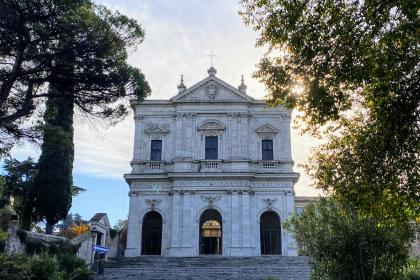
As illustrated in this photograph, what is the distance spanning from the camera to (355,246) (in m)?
11.9

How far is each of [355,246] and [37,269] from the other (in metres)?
9.68

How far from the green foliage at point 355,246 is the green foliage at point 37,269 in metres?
8.31

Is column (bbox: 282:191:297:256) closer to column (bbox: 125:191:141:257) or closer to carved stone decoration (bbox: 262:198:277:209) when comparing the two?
carved stone decoration (bbox: 262:198:277:209)

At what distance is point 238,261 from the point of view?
24.5 m

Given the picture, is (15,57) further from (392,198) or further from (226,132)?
(226,132)

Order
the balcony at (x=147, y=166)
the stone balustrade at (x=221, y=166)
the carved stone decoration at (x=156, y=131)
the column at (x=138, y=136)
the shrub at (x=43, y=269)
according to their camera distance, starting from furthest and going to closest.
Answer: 1. the carved stone decoration at (x=156, y=131)
2. the column at (x=138, y=136)
3. the balcony at (x=147, y=166)
4. the stone balustrade at (x=221, y=166)
5. the shrub at (x=43, y=269)

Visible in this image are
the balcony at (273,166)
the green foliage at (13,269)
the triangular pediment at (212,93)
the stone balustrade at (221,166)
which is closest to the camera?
the green foliage at (13,269)

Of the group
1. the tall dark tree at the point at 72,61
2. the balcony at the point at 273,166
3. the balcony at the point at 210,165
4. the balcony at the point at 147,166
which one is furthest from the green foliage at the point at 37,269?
the balcony at the point at 273,166

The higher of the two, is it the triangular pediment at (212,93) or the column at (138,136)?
the triangular pediment at (212,93)

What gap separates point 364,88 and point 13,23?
36.0 ft

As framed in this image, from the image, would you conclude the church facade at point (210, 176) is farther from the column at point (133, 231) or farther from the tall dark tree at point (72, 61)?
the tall dark tree at point (72, 61)

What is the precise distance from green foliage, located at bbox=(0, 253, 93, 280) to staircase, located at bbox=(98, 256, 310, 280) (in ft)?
8.99

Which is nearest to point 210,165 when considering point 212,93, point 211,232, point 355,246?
point 211,232

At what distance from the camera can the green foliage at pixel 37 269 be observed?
12.6 meters
